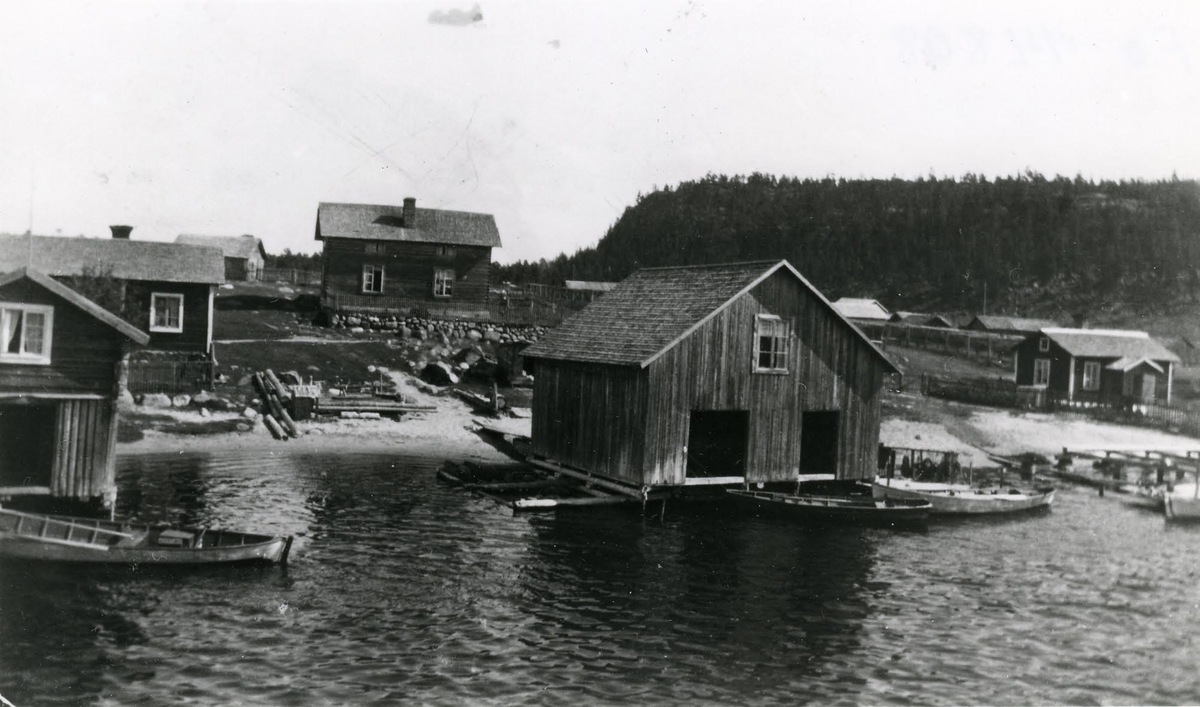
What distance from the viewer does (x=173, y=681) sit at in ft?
48.0

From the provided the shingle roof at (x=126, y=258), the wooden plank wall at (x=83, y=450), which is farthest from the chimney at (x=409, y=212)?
the wooden plank wall at (x=83, y=450)

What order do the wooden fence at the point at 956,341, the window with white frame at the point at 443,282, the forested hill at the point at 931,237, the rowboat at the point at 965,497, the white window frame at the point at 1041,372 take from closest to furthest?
the rowboat at the point at 965,497 < the window with white frame at the point at 443,282 < the white window frame at the point at 1041,372 < the wooden fence at the point at 956,341 < the forested hill at the point at 931,237

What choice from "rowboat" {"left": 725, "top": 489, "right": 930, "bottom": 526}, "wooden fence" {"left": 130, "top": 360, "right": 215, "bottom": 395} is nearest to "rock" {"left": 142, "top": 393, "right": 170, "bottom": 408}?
"wooden fence" {"left": 130, "top": 360, "right": 215, "bottom": 395}

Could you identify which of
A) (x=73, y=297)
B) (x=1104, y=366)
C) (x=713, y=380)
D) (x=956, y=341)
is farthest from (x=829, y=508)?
(x=956, y=341)

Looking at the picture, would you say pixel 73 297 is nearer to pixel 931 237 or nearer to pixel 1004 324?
pixel 1004 324

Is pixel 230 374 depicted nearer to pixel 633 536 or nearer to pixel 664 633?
pixel 633 536

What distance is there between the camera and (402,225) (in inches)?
2308

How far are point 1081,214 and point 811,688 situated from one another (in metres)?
129

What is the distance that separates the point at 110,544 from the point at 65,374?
4206 millimetres

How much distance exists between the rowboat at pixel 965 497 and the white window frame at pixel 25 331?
23258 millimetres

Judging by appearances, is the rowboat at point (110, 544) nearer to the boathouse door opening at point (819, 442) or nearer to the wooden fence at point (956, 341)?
the boathouse door opening at point (819, 442)

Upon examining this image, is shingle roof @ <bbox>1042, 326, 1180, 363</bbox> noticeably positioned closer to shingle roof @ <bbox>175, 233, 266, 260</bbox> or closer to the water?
the water

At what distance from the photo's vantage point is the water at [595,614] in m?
15.1

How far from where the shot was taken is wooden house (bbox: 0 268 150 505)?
2138 cm
